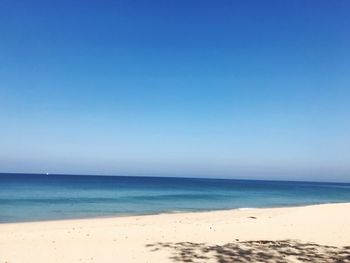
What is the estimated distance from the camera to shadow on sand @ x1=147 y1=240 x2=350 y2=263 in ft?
31.8

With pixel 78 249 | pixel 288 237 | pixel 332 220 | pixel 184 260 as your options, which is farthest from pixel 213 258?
pixel 332 220

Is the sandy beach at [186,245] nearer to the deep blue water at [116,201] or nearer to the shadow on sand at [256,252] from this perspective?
the shadow on sand at [256,252]

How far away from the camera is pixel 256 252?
10516mm

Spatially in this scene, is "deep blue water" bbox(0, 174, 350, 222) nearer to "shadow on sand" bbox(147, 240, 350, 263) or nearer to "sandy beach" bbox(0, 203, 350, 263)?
"sandy beach" bbox(0, 203, 350, 263)

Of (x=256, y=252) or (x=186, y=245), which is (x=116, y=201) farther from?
(x=256, y=252)

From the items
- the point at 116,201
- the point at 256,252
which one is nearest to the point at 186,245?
the point at 256,252

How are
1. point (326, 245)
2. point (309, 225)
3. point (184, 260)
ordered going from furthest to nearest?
point (309, 225) < point (326, 245) < point (184, 260)

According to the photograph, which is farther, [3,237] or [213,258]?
[3,237]

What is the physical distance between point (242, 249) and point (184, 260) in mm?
2369

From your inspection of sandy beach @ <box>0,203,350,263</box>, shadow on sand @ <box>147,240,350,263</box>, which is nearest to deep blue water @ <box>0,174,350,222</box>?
sandy beach @ <box>0,203,350,263</box>

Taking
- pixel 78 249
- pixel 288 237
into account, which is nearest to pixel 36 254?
pixel 78 249

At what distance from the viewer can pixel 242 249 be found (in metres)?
11.0

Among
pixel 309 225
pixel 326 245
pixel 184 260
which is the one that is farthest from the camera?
pixel 309 225

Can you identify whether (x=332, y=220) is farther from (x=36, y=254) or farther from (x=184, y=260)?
(x=36, y=254)
